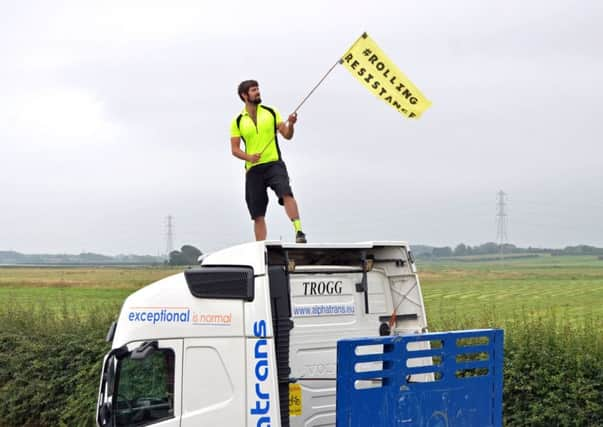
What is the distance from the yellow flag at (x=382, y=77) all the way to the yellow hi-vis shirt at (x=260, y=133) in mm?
997

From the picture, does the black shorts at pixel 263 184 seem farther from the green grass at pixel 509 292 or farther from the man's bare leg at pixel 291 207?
the green grass at pixel 509 292

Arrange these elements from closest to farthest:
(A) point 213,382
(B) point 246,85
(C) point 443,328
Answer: (A) point 213,382 → (B) point 246,85 → (C) point 443,328

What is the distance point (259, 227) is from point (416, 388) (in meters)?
3.44

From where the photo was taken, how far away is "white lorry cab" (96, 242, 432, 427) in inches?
251

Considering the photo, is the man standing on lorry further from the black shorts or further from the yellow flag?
the yellow flag

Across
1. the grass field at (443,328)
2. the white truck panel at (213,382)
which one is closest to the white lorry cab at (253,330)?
the white truck panel at (213,382)

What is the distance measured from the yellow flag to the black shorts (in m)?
1.25

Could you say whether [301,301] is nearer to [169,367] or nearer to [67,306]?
[169,367]

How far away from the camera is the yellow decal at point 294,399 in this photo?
22.5ft

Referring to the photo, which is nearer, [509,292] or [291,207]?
[291,207]

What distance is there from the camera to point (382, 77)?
9.09m

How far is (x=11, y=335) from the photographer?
15875 millimetres

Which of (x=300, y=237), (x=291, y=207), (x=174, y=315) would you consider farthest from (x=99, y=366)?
(x=174, y=315)

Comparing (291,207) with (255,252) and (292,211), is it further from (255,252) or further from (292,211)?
(255,252)
